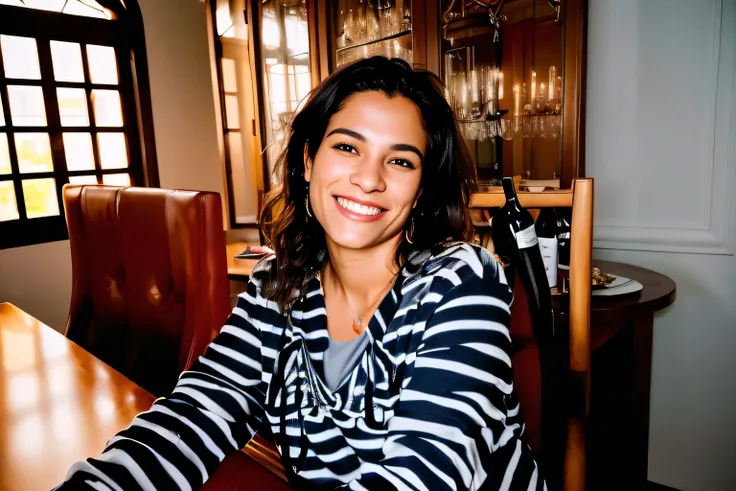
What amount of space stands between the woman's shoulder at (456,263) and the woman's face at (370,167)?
0.32ft

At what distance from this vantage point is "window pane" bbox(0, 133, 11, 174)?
10.1 feet

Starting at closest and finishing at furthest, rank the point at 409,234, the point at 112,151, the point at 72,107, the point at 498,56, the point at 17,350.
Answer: the point at 409,234, the point at 17,350, the point at 498,56, the point at 72,107, the point at 112,151

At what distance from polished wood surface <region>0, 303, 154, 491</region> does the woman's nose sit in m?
0.61

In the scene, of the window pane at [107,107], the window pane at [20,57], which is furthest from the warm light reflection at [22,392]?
the window pane at [107,107]

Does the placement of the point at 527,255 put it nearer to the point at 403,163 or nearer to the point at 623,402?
the point at 403,163

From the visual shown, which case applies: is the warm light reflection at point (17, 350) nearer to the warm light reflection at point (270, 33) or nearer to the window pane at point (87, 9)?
the warm light reflection at point (270, 33)

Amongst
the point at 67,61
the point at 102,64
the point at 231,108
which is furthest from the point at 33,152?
the point at 231,108

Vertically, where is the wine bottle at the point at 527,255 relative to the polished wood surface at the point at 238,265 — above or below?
above

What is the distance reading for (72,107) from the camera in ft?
11.1

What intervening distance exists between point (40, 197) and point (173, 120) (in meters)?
1.10

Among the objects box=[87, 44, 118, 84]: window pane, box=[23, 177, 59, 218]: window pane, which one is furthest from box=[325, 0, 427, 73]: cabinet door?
box=[23, 177, 59, 218]: window pane

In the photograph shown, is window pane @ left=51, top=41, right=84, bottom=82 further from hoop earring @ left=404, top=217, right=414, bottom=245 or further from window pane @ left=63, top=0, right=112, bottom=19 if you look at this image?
hoop earring @ left=404, top=217, right=414, bottom=245

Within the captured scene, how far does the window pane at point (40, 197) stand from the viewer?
321cm

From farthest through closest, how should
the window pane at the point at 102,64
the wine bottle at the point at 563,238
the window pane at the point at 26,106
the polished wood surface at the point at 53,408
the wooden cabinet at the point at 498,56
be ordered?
the window pane at the point at 102,64, the window pane at the point at 26,106, the wooden cabinet at the point at 498,56, the wine bottle at the point at 563,238, the polished wood surface at the point at 53,408
